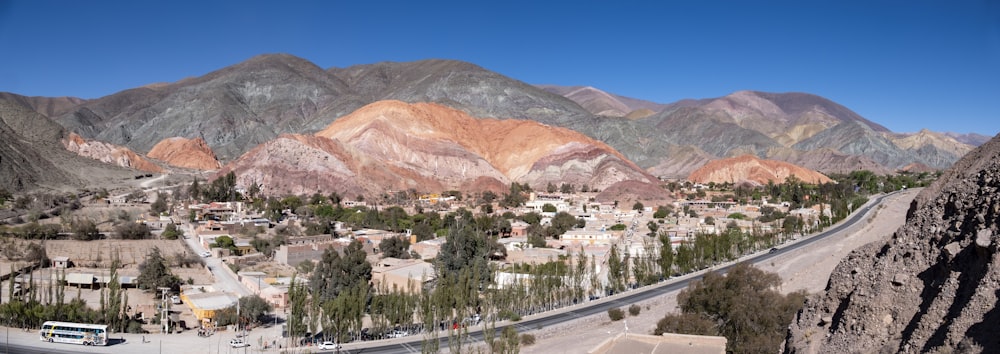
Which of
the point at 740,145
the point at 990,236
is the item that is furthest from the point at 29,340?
the point at 740,145

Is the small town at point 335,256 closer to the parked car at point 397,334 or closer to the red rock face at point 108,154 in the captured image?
the parked car at point 397,334

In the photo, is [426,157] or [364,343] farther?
[426,157]

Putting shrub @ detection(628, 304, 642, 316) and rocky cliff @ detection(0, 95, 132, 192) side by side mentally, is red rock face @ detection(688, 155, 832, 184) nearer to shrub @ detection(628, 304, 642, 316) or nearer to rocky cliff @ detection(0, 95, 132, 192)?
rocky cliff @ detection(0, 95, 132, 192)

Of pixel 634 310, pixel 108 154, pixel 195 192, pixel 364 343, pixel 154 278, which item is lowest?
pixel 364 343

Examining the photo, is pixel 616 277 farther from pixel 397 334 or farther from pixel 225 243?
pixel 225 243

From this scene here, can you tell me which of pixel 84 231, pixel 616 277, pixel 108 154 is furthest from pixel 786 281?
pixel 108 154

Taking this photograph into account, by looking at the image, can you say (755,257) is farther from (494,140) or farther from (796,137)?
(796,137)

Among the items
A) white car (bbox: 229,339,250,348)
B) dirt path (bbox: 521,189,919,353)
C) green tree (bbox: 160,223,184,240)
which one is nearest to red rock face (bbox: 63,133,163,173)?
green tree (bbox: 160,223,184,240)
